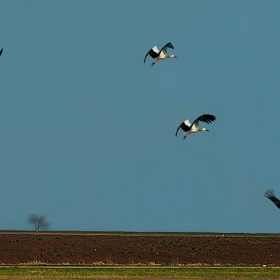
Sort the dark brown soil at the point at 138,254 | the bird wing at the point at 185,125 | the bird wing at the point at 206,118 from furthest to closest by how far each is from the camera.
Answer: the dark brown soil at the point at 138,254 → the bird wing at the point at 185,125 → the bird wing at the point at 206,118

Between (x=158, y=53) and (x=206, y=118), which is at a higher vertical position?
(x=158, y=53)

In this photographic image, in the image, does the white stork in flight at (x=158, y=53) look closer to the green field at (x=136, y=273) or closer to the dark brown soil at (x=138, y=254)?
the green field at (x=136, y=273)

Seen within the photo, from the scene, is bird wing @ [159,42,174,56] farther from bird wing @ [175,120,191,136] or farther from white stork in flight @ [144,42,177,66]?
bird wing @ [175,120,191,136]

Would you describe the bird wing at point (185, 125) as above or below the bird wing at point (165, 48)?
below

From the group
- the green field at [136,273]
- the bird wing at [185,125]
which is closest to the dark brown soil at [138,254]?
the green field at [136,273]

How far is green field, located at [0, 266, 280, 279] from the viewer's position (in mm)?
32469

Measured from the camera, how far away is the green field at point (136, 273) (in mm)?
32469

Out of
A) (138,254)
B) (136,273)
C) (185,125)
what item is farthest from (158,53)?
(138,254)

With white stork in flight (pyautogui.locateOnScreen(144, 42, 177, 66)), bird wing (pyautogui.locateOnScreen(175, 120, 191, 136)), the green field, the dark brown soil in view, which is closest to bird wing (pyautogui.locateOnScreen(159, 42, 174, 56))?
white stork in flight (pyautogui.locateOnScreen(144, 42, 177, 66))

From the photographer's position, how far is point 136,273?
113 ft

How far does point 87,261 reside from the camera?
156ft

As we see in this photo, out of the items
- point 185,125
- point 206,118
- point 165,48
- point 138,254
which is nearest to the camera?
point 206,118

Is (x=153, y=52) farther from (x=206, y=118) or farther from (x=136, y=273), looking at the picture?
(x=136, y=273)

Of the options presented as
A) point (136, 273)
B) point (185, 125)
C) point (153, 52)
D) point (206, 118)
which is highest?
point (153, 52)
